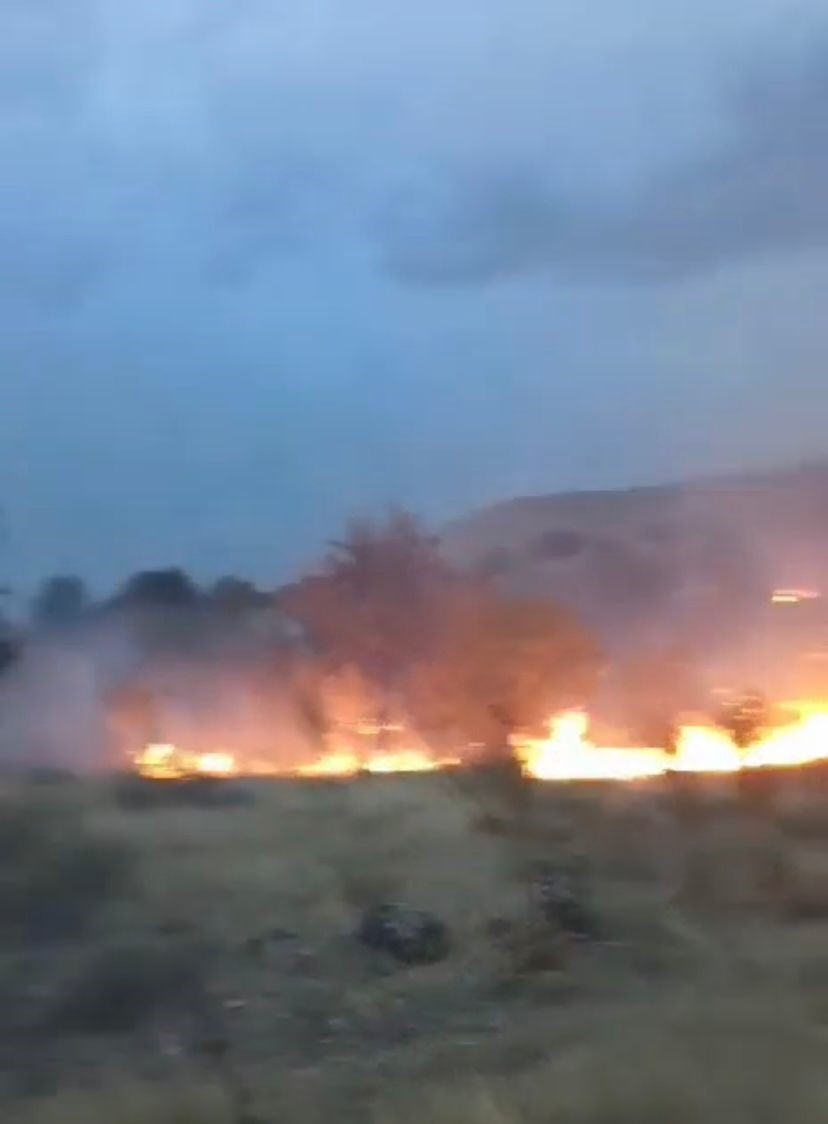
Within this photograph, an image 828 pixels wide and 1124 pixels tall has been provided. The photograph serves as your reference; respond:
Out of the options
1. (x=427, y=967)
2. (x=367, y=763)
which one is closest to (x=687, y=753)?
(x=367, y=763)

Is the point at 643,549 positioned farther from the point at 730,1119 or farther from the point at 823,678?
the point at 730,1119

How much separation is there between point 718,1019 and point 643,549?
56.2 metres

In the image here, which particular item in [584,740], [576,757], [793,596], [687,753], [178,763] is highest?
[793,596]

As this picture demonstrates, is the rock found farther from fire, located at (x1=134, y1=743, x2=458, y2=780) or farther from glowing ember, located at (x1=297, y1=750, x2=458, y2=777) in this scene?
glowing ember, located at (x1=297, y1=750, x2=458, y2=777)

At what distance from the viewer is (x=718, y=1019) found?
12.2m

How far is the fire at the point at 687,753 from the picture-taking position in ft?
100

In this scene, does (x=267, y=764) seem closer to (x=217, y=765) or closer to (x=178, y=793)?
(x=217, y=765)

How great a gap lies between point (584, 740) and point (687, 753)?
7.79m

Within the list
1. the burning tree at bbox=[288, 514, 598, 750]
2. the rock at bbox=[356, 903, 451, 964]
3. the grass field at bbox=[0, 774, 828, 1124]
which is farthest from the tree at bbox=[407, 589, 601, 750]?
the rock at bbox=[356, 903, 451, 964]

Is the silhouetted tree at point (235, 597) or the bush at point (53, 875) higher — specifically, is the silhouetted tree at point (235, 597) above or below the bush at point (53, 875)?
above

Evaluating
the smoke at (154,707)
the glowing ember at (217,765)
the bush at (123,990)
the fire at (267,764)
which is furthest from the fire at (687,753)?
the bush at (123,990)

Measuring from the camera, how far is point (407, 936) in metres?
18.5

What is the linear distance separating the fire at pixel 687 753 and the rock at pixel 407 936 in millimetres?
7206

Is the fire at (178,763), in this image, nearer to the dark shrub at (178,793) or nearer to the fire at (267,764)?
the fire at (267,764)
